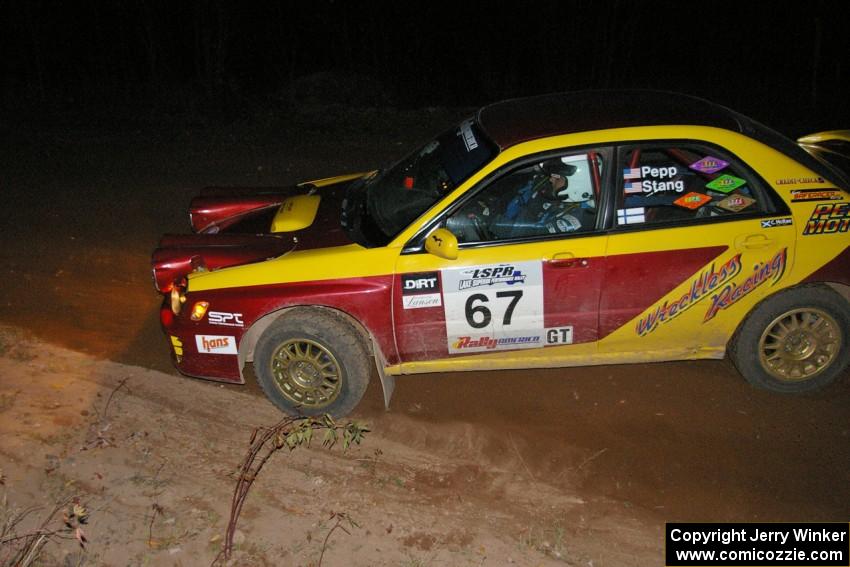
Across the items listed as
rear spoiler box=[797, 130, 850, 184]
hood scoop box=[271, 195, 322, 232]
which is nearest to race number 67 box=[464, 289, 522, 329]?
hood scoop box=[271, 195, 322, 232]

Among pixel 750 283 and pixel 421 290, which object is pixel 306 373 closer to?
pixel 421 290

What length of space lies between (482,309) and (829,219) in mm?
2057

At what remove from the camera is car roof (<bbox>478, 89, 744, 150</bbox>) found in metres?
4.23

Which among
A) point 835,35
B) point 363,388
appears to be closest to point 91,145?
point 363,388

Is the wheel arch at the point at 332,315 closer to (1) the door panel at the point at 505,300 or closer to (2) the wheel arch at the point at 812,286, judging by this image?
(1) the door panel at the point at 505,300

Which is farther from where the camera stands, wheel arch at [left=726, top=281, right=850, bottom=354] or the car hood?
the car hood

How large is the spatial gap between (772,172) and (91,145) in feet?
34.0

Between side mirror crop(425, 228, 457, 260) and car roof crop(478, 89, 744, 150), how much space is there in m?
0.65

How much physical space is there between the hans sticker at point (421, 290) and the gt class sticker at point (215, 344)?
3.60ft

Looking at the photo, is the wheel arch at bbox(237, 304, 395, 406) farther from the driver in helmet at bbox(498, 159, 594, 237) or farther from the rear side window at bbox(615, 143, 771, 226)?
the rear side window at bbox(615, 143, 771, 226)

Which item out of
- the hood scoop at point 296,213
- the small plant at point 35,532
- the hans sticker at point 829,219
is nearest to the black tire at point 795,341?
the hans sticker at point 829,219

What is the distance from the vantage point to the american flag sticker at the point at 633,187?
4.14 m

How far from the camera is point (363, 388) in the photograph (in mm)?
4383

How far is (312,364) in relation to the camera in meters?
4.37
